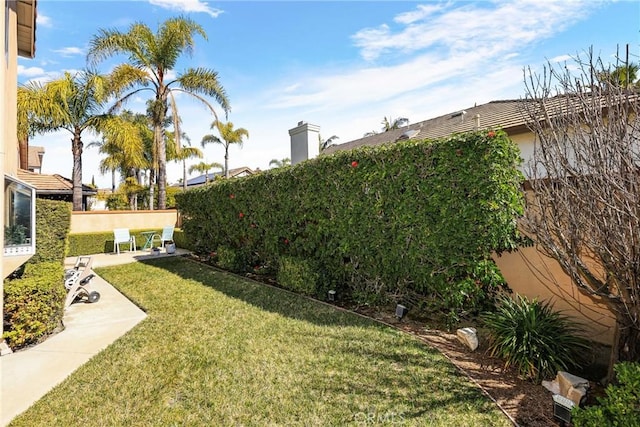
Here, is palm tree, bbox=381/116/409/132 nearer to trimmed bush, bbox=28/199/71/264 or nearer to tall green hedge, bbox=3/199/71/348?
trimmed bush, bbox=28/199/71/264

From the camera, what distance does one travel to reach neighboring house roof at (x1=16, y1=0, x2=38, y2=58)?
23.4 ft

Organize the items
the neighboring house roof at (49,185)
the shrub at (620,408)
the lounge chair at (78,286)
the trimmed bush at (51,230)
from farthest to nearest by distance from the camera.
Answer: the neighboring house roof at (49,185)
the trimmed bush at (51,230)
the lounge chair at (78,286)
the shrub at (620,408)

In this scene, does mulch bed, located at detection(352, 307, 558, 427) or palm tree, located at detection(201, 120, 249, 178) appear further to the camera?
palm tree, located at detection(201, 120, 249, 178)

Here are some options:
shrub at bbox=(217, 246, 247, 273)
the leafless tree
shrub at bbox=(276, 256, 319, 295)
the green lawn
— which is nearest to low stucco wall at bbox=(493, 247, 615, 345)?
the leafless tree

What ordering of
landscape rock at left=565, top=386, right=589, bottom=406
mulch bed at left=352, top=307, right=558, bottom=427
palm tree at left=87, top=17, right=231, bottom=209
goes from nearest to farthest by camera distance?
landscape rock at left=565, top=386, right=589, bottom=406 < mulch bed at left=352, top=307, right=558, bottom=427 < palm tree at left=87, top=17, right=231, bottom=209

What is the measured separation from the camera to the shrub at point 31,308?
185 inches

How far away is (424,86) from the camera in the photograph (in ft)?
31.2

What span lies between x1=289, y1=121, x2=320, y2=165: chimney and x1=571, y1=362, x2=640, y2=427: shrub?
33.1 ft

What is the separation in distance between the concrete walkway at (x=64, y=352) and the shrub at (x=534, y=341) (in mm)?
5654

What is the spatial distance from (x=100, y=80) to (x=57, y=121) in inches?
120

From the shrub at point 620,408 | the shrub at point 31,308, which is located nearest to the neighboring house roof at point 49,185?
the shrub at point 31,308

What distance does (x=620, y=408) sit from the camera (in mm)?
2391

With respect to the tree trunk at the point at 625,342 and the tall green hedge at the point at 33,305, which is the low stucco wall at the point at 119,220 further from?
the tree trunk at the point at 625,342

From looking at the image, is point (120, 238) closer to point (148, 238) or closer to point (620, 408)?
point (148, 238)
